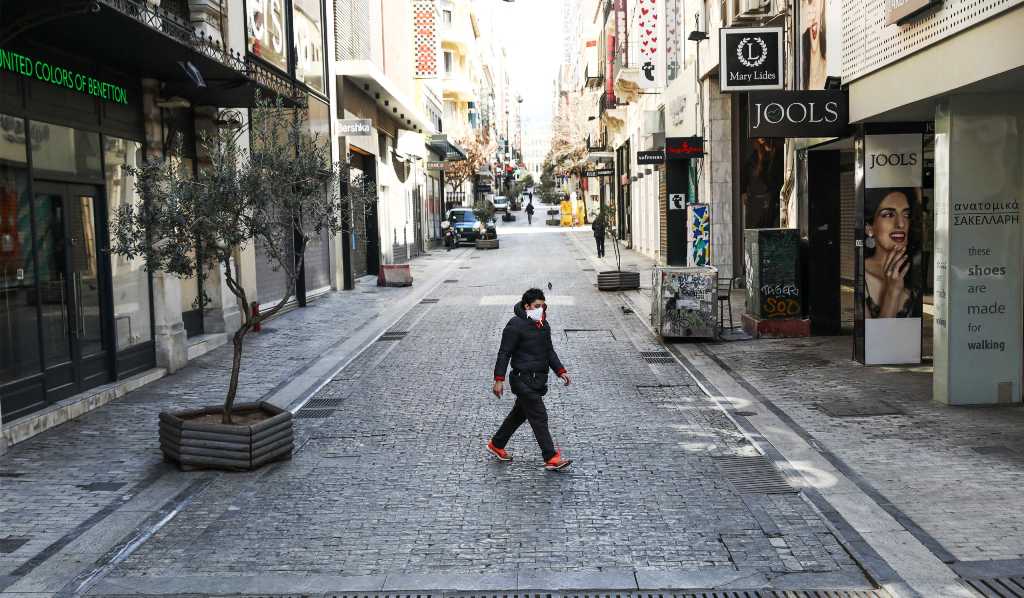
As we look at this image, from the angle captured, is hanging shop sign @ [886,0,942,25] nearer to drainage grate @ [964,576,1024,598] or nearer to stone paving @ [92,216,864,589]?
stone paving @ [92,216,864,589]

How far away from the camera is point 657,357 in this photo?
14.7 m

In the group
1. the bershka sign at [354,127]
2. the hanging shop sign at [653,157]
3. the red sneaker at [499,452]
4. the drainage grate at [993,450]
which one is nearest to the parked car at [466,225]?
the hanging shop sign at [653,157]

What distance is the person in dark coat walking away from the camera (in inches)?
337

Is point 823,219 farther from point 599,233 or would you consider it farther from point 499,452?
point 599,233

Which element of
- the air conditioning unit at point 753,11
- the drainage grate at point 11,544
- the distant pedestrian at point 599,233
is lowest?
the drainage grate at point 11,544

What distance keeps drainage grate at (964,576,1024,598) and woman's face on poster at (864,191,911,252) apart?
7694 millimetres

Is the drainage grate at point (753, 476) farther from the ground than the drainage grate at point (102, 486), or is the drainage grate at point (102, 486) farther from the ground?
the drainage grate at point (102, 486)

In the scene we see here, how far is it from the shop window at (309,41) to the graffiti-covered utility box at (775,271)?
11.2 metres

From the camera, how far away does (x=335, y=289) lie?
26062 mm

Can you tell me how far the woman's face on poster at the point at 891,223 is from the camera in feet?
42.3

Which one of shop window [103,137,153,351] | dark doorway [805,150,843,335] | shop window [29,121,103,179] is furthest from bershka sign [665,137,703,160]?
shop window [29,121,103,179]

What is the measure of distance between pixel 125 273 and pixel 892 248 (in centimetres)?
1005

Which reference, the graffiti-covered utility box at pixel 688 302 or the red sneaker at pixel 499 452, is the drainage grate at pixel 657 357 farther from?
the red sneaker at pixel 499 452

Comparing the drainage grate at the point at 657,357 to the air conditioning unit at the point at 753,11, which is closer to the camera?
the drainage grate at the point at 657,357
